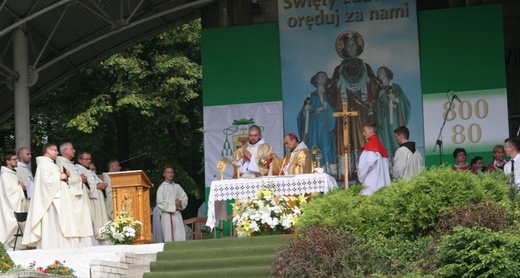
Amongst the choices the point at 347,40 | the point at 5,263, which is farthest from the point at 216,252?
the point at 347,40

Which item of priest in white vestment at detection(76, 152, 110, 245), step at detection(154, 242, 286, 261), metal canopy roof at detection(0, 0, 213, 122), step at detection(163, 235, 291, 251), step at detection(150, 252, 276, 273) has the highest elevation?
metal canopy roof at detection(0, 0, 213, 122)

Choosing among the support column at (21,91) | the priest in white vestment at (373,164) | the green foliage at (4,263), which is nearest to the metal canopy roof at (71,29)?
the support column at (21,91)

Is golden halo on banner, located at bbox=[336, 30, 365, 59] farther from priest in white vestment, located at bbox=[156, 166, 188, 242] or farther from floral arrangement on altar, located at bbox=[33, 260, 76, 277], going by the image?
floral arrangement on altar, located at bbox=[33, 260, 76, 277]

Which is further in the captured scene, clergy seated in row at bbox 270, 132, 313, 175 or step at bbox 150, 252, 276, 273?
clergy seated in row at bbox 270, 132, 313, 175

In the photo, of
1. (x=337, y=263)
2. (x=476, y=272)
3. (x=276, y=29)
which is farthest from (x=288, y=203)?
(x=276, y=29)

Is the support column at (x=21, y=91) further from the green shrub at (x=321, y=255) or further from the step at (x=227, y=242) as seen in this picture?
the green shrub at (x=321, y=255)

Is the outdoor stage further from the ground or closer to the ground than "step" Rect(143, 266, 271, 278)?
further from the ground

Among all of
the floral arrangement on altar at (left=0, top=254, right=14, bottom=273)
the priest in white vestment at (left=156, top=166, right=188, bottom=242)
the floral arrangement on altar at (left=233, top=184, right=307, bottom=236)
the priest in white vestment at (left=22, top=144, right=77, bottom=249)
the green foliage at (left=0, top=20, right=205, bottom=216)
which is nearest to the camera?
the floral arrangement on altar at (left=0, top=254, right=14, bottom=273)

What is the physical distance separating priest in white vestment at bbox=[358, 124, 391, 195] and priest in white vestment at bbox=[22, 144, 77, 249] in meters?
4.66

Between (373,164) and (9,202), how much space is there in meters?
5.84

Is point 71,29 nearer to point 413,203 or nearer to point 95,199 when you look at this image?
point 95,199

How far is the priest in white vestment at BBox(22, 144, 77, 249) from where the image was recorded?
1955cm

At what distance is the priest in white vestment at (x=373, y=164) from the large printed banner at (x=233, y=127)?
5549 mm

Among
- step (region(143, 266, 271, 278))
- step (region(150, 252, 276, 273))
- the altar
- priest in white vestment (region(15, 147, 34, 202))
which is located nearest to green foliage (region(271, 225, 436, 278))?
Result: step (region(143, 266, 271, 278))
